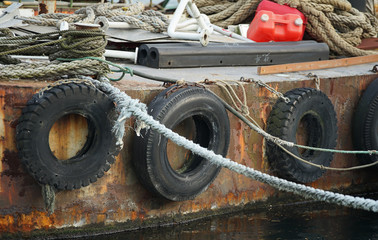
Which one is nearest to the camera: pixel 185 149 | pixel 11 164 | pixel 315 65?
pixel 11 164

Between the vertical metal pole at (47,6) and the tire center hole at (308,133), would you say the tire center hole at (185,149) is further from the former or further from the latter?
the vertical metal pole at (47,6)

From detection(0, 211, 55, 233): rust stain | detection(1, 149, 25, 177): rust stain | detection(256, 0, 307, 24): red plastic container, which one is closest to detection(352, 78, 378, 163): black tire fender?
detection(256, 0, 307, 24): red plastic container

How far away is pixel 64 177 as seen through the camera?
4.00 m

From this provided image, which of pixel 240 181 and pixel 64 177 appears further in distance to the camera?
pixel 240 181

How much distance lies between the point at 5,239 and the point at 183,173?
130cm

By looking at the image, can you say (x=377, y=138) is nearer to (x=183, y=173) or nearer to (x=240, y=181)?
(x=240, y=181)

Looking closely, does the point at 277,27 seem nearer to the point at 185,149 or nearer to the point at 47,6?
the point at 185,149

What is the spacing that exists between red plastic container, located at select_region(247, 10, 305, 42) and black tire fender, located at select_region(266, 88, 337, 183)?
4.50 ft

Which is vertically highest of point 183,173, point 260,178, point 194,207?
point 260,178

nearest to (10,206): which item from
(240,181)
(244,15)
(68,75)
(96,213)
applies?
(96,213)

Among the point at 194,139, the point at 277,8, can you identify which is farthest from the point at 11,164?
the point at 277,8

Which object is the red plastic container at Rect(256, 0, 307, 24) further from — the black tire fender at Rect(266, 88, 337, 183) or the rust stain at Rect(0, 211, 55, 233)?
the rust stain at Rect(0, 211, 55, 233)

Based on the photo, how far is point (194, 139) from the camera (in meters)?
4.81

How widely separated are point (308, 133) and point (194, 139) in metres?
1.22
